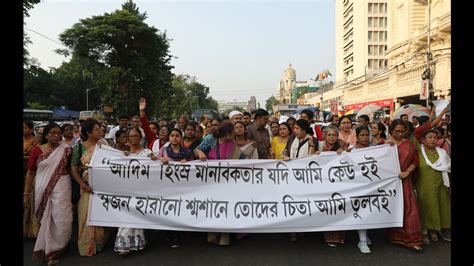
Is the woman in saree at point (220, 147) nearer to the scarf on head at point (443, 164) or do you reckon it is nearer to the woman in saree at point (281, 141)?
the woman in saree at point (281, 141)

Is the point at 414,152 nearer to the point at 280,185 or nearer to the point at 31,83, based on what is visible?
the point at 280,185

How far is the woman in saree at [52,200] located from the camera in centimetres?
386

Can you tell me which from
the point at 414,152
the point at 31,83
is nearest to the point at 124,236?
the point at 414,152

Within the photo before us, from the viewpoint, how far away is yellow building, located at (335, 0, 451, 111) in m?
22.5

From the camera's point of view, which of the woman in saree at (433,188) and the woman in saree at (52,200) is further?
the woman in saree at (433,188)

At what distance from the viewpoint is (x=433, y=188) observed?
4246 millimetres

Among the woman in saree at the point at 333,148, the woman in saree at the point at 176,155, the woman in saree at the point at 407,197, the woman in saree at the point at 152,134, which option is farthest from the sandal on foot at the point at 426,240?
the woman in saree at the point at 152,134

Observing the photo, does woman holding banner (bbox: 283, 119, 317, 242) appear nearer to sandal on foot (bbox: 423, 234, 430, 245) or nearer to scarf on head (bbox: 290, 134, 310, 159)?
scarf on head (bbox: 290, 134, 310, 159)

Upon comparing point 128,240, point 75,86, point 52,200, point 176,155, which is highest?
point 75,86

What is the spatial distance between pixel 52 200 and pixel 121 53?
28.2 meters

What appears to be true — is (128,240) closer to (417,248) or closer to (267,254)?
(267,254)

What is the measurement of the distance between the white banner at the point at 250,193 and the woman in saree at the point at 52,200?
0.28 metres

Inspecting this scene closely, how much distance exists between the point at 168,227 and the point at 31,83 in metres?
54.0

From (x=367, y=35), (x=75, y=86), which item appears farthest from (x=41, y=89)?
(x=367, y=35)
